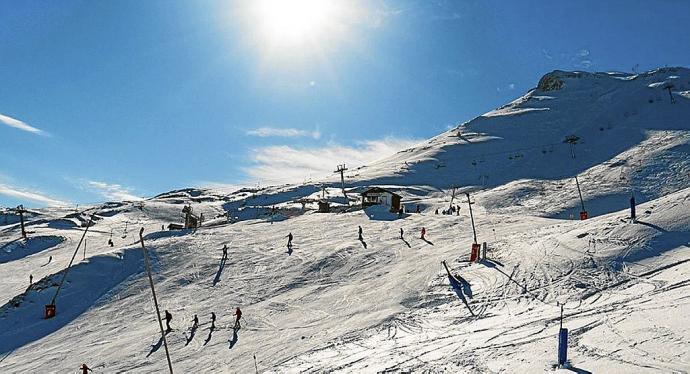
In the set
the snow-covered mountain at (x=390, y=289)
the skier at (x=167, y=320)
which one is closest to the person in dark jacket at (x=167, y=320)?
the skier at (x=167, y=320)

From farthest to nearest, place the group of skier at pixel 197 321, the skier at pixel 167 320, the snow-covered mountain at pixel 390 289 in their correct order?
1. the skier at pixel 167 320
2. the group of skier at pixel 197 321
3. the snow-covered mountain at pixel 390 289

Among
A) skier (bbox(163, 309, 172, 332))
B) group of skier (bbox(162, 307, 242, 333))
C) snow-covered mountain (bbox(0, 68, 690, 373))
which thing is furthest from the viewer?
skier (bbox(163, 309, 172, 332))

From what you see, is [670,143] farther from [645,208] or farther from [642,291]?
[642,291]

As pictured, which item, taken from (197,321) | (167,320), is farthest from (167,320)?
(197,321)

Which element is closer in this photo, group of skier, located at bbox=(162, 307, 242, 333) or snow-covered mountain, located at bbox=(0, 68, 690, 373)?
snow-covered mountain, located at bbox=(0, 68, 690, 373)

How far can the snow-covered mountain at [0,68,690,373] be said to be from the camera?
1432 centimetres

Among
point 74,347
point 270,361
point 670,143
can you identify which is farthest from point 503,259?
point 670,143

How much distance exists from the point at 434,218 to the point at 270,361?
27.8 meters

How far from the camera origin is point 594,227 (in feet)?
83.4

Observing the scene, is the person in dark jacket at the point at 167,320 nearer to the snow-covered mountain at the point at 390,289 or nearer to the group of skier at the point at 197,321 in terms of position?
the group of skier at the point at 197,321

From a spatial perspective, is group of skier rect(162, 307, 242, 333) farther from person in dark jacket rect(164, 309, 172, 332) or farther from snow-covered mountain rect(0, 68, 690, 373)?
snow-covered mountain rect(0, 68, 690, 373)

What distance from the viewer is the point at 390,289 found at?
80.9ft

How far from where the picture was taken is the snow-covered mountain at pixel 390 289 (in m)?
14.3

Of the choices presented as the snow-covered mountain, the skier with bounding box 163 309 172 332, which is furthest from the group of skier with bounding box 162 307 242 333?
the snow-covered mountain
